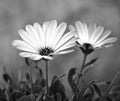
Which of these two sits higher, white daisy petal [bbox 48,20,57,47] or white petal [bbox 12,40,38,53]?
white daisy petal [bbox 48,20,57,47]

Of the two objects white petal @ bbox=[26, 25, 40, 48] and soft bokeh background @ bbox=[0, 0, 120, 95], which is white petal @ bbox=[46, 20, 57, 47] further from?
soft bokeh background @ bbox=[0, 0, 120, 95]

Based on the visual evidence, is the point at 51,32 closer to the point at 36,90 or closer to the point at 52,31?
the point at 52,31

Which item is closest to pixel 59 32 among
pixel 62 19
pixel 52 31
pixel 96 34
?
pixel 52 31

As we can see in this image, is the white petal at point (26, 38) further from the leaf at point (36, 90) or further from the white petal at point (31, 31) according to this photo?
the leaf at point (36, 90)

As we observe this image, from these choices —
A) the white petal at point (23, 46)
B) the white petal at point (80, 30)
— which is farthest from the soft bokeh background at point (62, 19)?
the white petal at point (23, 46)

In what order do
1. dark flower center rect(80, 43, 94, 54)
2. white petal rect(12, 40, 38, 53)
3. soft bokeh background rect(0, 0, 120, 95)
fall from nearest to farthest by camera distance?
white petal rect(12, 40, 38, 53) → dark flower center rect(80, 43, 94, 54) → soft bokeh background rect(0, 0, 120, 95)

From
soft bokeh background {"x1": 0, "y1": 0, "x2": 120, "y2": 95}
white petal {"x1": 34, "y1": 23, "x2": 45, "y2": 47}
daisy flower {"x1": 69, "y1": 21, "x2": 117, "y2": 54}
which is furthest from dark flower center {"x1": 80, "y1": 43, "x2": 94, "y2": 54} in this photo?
soft bokeh background {"x1": 0, "y1": 0, "x2": 120, "y2": 95}
